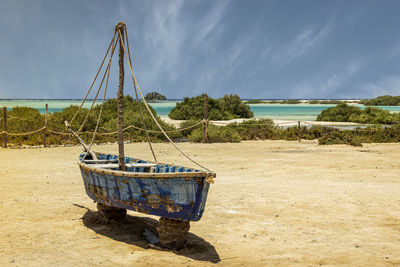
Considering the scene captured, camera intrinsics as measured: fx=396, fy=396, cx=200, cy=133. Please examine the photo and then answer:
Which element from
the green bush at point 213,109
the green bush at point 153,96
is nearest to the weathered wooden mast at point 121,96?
the green bush at point 213,109

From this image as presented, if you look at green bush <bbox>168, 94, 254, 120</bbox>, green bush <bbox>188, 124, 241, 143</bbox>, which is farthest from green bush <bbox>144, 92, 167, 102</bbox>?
green bush <bbox>188, 124, 241, 143</bbox>

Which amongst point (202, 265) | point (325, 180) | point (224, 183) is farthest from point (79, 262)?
point (325, 180)

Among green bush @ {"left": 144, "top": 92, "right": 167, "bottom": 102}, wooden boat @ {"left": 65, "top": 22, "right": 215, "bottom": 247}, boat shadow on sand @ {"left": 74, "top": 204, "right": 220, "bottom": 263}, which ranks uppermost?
green bush @ {"left": 144, "top": 92, "right": 167, "bottom": 102}

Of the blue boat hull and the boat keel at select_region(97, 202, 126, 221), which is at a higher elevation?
the blue boat hull

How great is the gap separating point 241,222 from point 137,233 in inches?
72.9

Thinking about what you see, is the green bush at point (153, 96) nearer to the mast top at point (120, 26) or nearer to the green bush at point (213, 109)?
the green bush at point (213, 109)

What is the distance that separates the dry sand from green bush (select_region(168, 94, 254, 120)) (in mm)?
24514

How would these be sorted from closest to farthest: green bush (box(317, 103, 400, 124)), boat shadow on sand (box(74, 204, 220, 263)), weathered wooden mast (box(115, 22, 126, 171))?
boat shadow on sand (box(74, 204, 220, 263)) → weathered wooden mast (box(115, 22, 126, 171)) → green bush (box(317, 103, 400, 124))

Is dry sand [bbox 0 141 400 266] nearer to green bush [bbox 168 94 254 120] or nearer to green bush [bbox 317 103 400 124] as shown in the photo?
green bush [bbox 317 103 400 124]

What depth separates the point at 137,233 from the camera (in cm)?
647

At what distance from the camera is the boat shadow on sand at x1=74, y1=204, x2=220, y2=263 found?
5.60 metres

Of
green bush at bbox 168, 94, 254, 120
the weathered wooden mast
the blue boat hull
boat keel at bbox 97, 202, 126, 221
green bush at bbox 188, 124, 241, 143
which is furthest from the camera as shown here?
green bush at bbox 168, 94, 254, 120

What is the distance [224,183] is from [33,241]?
17.8 feet

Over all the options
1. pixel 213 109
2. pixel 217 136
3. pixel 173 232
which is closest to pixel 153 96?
pixel 213 109
